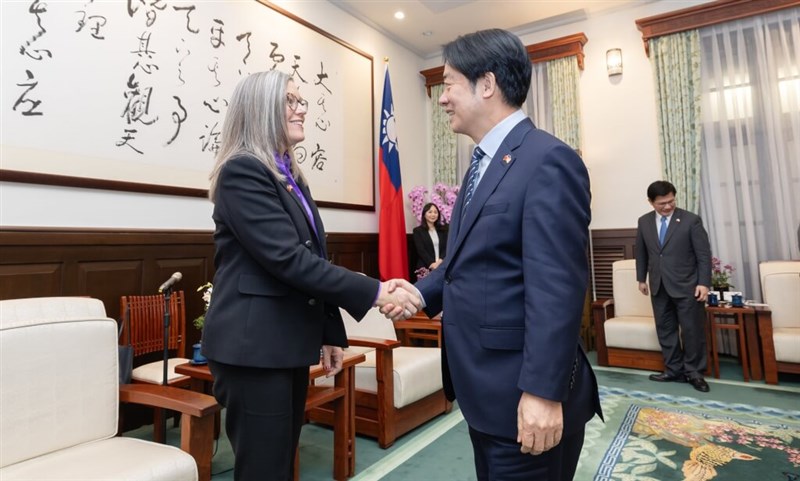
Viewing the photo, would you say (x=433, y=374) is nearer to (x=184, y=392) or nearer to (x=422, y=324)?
(x=422, y=324)

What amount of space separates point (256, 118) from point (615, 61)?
460 cm

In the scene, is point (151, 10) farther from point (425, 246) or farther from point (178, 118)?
point (425, 246)

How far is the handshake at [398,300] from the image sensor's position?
137 centimetres

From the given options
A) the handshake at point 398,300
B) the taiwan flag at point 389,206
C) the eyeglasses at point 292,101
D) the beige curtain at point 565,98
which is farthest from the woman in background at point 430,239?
the eyeglasses at point 292,101

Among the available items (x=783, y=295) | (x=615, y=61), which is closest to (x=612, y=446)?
(x=783, y=295)

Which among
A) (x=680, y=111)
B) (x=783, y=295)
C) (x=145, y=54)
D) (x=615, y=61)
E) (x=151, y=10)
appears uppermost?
(x=615, y=61)

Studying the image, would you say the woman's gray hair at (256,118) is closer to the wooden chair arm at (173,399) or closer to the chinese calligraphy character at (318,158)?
the wooden chair arm at (173,399)

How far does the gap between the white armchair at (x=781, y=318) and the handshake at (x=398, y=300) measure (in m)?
3.36

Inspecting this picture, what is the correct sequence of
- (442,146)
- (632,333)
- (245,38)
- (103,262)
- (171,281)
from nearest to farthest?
(171,281) → (103,262) → (245,38) → (632,333) → (442,146)

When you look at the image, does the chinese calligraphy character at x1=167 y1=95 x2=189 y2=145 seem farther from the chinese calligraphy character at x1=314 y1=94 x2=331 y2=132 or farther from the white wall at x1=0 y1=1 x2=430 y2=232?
the chinese calligraphy character at x1=314 y1=94 x2=331 y2=132

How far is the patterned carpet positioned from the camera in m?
2.06

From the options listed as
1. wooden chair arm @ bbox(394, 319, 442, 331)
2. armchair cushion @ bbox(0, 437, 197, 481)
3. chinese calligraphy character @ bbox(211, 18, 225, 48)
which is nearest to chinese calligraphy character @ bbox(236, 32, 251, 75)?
chinese calligraphy character @ bbox(211, 18, 225, 48)

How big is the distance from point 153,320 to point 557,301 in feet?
8.39

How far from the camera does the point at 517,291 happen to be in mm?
885
